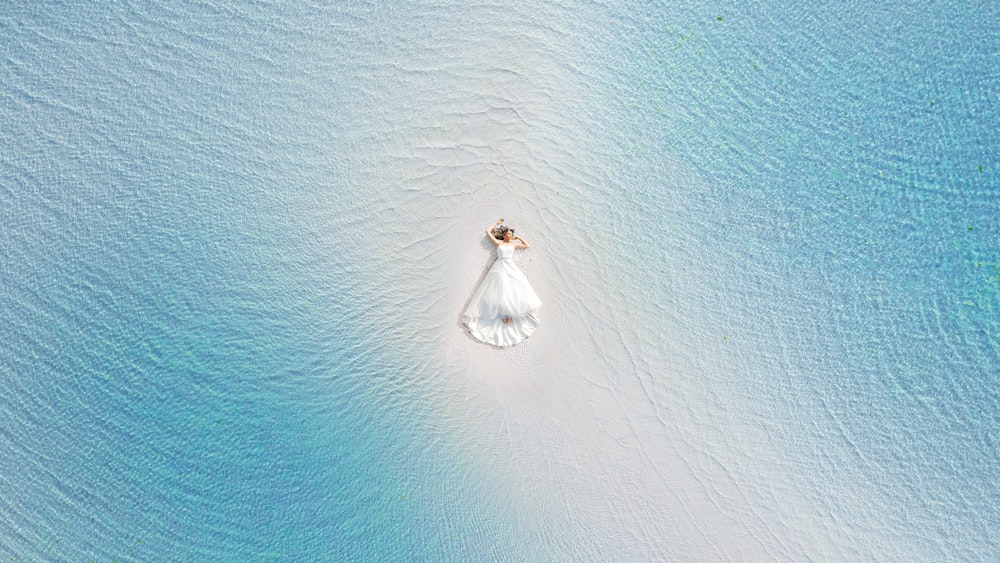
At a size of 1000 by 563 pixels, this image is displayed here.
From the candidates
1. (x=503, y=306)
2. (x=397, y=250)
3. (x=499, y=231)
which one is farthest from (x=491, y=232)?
(x=397, y=250)

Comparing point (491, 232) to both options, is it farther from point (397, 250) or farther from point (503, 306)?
point (397, 250)

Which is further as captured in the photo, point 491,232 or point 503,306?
point 491,232

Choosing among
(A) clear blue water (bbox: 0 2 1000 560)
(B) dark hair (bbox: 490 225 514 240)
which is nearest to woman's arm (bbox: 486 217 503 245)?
(B) dark hair (bbox: 490 225 514 240)

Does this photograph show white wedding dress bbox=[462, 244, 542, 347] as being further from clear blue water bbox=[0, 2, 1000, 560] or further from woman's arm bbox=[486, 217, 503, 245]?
clear blue water bbox=[0, 2, 1000, 560]

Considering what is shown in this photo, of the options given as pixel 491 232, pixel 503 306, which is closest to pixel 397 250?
pixel 491 232

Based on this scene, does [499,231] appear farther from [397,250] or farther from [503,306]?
[397,250]

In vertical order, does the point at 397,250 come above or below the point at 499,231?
below
